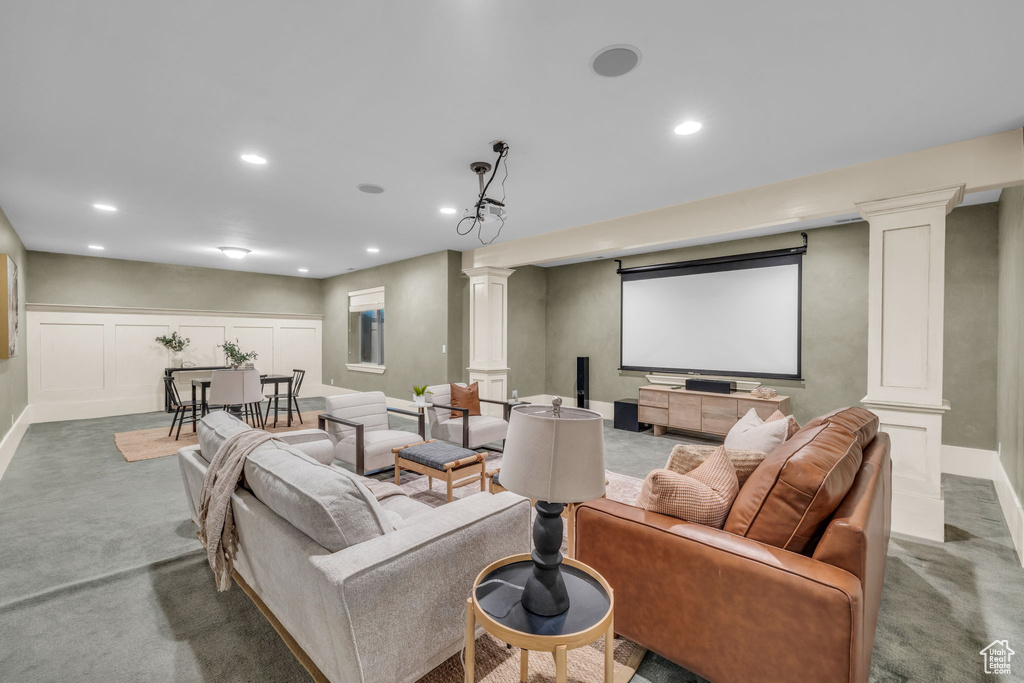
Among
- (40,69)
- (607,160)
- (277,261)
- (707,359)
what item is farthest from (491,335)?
(40,69)

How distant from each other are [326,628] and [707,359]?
5.44 m

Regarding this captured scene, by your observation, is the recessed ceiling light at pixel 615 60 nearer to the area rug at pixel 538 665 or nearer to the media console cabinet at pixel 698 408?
the area rug at pixel 538 665

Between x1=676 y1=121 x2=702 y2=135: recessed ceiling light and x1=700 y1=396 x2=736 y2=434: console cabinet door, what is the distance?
3405mm

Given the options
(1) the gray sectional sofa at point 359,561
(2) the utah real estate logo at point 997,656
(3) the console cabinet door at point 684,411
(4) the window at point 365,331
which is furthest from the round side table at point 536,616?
(4) the window at point 365,331

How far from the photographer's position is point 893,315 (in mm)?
2969

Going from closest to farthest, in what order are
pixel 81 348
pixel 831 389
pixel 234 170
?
1. pixel 234 170
2. pixel 831 389
3. pixel 81 348

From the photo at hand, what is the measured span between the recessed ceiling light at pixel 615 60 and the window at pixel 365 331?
20.8 ft

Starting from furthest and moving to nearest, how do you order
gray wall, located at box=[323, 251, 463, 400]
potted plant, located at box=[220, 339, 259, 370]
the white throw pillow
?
potted plant, located at box=[220, 339, 259, 370], gray wall, located at box=[323, 251, 463, 400], the white throw pillow

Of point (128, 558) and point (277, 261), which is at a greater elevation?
point (277, 261)

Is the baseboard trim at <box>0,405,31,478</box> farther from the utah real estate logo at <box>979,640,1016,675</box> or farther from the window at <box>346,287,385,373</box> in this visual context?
the utah real estate logo at <box>979,640,1016,675</box>

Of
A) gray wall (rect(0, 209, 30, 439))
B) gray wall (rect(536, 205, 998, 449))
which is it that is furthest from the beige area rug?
gray wall (rect(536, 205, 998, 449))

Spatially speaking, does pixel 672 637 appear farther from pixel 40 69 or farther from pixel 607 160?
pixel 40 69

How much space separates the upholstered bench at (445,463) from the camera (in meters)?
3.04

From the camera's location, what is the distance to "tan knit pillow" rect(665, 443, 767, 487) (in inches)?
69.7
